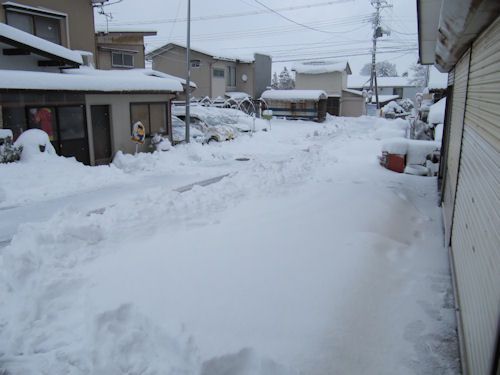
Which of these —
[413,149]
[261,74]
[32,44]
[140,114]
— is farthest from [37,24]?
[261,74]

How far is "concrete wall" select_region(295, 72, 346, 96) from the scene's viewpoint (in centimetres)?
3959

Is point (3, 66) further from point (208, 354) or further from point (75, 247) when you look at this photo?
point (208, 354)

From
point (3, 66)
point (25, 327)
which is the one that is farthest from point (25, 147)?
point (25, 327)

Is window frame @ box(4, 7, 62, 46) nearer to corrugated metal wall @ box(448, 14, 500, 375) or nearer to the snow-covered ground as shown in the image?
the snow-covered ground

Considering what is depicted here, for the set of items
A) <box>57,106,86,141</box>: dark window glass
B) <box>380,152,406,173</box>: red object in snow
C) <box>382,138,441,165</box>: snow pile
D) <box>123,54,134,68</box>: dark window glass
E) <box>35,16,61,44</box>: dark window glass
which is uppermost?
<box>35,16,61,44</box>: dark window glass

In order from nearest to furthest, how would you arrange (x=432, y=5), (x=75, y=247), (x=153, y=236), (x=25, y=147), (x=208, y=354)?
(x=208, y=354) → (x=432, y=5) → (x=75, y=247) → (x=153, y=236) → (x=25, y=147)

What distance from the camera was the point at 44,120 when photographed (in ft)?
39.6

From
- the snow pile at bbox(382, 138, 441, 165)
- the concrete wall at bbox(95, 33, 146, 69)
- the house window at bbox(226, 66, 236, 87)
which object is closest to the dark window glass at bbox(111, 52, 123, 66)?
the concrete wall at bbox(95, 33, 146, 69)

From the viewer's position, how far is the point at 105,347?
3461 millimetres

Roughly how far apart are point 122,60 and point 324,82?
24555 millimetres

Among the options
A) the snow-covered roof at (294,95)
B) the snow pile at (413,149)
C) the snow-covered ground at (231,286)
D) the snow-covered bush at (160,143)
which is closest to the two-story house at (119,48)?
the snow-covered bush at (160,143)

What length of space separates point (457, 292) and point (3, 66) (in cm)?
1281

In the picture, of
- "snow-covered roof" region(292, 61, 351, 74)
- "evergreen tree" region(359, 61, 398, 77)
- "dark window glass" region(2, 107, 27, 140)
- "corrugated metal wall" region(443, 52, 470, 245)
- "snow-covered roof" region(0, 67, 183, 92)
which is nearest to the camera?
"corrugated metal wall" region(443, 52, 470, 245)

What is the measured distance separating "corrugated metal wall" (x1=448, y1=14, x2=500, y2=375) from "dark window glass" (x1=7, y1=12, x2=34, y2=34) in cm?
1461
